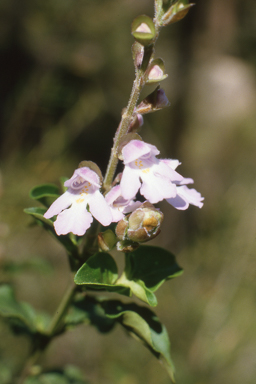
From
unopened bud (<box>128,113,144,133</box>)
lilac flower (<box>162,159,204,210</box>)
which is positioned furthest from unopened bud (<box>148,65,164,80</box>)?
lilac flower (<box>162,159,204,210</box>)

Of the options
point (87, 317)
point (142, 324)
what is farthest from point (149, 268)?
point (87, 317)

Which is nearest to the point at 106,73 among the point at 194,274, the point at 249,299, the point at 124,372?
the point at 194,274

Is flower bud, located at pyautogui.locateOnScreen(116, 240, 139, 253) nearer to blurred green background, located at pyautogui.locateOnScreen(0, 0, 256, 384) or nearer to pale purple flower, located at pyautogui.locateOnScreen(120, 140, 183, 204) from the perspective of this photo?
pale purple flower, located at pyautogui.locateOnScreen(120, 140, 183, 204)

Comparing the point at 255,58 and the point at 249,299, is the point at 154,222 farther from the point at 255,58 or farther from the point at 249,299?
the point at 255,58

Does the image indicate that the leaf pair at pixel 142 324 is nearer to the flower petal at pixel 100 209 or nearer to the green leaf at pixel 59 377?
the flower petal at pixel 100 209

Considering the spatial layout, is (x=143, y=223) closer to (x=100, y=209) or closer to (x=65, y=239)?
(x=100, y=209)

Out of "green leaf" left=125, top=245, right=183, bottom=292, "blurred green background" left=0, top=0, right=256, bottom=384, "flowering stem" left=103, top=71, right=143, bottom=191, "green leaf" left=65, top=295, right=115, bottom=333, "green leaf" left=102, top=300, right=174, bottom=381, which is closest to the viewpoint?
"flowering stem" left=103, top=71, right=143, bottom=191
